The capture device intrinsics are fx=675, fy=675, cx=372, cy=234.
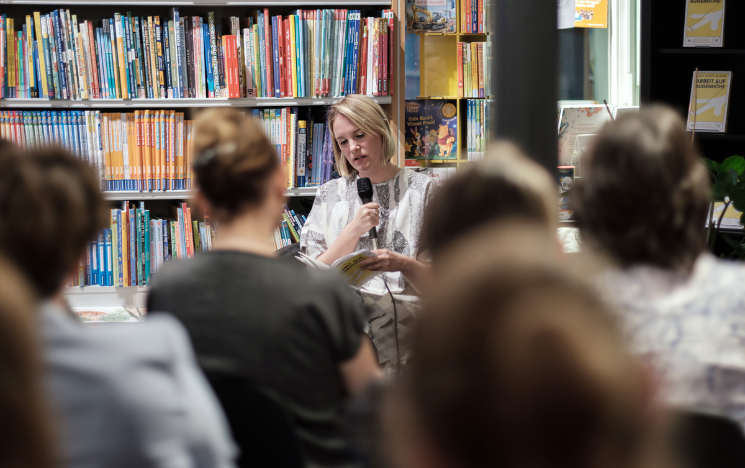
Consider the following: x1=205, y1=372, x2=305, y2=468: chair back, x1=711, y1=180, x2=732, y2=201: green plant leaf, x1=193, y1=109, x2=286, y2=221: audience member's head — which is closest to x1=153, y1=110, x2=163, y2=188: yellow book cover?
x1=193, y1=109, x2=286, y2=221: audience member's head

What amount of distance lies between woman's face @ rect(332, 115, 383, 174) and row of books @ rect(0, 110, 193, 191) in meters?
0.86

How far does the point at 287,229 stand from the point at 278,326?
84.0 inches

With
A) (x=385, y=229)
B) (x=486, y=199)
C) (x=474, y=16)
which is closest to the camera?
(x=486, y=199)

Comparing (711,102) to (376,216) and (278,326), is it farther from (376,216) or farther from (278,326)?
(278,326)

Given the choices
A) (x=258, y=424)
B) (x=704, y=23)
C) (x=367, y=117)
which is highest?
(x=704, y=23)

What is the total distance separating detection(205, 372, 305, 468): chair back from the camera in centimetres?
101

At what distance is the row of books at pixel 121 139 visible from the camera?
9.66 feet

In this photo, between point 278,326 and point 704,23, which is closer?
point 278,326

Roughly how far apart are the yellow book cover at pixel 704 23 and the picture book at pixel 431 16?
3.53 ft

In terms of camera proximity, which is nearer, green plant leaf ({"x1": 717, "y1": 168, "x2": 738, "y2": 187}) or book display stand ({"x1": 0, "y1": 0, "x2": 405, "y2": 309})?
green plant leaf ({"x1": 717, "y1": 168, "x2": 738, "y2": 187})

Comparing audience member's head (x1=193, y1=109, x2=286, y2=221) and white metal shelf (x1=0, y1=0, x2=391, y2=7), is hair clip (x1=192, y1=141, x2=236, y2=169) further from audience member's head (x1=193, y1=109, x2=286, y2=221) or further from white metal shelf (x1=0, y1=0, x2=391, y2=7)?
white metal shelf (x1=0, y1=0, x2=391, y2=7)

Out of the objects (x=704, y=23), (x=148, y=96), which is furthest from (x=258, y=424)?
(x=704, y=23)

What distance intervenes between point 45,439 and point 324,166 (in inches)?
106

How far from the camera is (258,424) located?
1010mm
